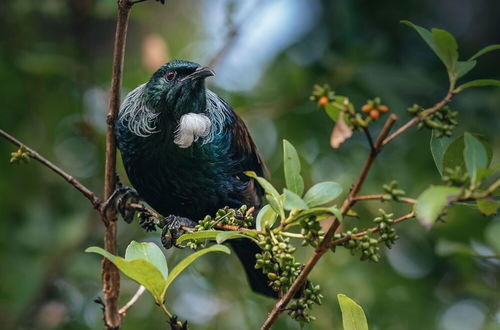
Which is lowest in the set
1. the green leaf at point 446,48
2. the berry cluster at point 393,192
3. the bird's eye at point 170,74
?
the berry cluster at point 393,192

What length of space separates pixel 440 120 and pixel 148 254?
847mm

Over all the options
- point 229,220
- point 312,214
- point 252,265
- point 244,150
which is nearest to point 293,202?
point 312,214

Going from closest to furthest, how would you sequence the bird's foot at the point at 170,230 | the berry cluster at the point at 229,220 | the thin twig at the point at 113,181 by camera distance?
1. the berry cluster at the point at 229,220
2. the thin twig at the point at 113,181
3. the bird's foot at the point at 170,230

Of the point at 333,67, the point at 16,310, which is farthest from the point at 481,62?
the point at 16,310

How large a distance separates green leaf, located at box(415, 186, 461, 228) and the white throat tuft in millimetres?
1705

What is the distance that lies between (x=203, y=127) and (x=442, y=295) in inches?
99.3

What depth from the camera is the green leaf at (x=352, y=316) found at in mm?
1970

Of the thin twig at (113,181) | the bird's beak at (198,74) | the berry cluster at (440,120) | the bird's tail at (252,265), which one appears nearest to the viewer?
the berry cluster at (440,120)

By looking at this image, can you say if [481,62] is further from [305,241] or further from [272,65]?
[305,241]

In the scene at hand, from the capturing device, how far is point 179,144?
319 centimetres

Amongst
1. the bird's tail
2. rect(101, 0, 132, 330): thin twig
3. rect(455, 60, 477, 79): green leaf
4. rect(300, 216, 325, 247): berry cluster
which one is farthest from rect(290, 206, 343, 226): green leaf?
the bird's tail

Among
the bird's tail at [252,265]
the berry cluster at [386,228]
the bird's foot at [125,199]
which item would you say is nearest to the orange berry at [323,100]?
the berry cluster at [386,228]

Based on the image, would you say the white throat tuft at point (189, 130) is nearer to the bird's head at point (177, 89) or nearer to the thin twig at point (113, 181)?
the bird's head at point (177, 89)

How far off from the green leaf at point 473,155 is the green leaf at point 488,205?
0.25 ft
